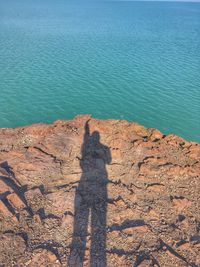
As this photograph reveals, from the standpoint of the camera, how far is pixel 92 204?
32.9 feet

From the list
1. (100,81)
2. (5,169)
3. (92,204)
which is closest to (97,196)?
(92,204)

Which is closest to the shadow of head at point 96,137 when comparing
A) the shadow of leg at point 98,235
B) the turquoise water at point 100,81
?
the shadow of leg at point 98,235

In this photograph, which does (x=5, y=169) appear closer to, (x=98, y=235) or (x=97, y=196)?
(x=97, y=196)

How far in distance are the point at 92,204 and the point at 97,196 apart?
19.8 inches

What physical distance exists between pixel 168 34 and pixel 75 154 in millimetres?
52839

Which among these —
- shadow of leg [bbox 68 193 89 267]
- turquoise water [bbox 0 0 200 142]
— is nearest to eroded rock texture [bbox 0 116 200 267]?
shadow of leg [bbox 68 193 89 267]

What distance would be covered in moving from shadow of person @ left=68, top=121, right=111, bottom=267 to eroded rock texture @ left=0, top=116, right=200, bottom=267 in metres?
0.03

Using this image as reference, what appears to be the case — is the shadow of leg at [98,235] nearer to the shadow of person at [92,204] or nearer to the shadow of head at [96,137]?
the shadow of person at [92,204]

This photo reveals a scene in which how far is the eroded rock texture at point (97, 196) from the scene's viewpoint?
27.3 ft

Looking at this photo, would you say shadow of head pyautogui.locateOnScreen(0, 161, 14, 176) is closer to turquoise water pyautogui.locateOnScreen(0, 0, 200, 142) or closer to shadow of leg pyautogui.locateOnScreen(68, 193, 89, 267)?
shadow of leg pyautogui.locateOnScreen(68, 193, 89, 267)

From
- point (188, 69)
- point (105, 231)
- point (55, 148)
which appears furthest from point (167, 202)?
point (188, 69)

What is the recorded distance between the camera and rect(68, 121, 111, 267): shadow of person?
324 inches

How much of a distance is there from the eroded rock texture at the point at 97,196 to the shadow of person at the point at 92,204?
33 millimetres

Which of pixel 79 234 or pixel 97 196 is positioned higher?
pixel 97 196
